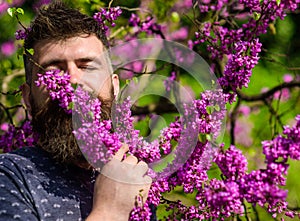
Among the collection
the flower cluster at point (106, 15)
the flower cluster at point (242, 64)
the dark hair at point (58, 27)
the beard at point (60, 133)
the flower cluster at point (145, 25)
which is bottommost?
the beard at point (60, 133)

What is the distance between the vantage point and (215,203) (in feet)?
5.54

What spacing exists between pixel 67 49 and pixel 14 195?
2.06ft

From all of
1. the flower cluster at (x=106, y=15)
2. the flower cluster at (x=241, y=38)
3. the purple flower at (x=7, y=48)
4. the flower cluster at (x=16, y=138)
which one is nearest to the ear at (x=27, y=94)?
the flower cluster at (x=16, y=138)

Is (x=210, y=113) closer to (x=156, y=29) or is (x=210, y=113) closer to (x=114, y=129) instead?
(x=114, y=129)

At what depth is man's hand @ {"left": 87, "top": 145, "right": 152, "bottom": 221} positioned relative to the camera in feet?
6.41

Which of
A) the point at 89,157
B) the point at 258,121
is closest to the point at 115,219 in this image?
the point at 89,157

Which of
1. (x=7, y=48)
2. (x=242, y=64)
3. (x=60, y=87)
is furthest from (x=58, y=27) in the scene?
(x=7, y=48)

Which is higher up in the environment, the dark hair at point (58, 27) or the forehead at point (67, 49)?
the dark hair at point (58, 27)

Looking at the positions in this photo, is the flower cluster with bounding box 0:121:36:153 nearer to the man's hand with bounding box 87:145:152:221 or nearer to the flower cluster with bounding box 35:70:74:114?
the flower cluster with bounding box 35:70:74:114

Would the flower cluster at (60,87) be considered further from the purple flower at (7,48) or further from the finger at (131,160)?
the purple flower at (7,48)

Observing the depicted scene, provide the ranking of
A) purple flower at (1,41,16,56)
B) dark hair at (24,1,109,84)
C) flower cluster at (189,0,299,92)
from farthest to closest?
purple flower at (1,41,16,56)
dark hair at (24,1,109,84)
flower cluster at (189,0,299,92)

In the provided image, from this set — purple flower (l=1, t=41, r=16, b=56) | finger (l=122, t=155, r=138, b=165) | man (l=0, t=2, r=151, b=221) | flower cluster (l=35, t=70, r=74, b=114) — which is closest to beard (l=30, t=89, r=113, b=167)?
man (l=0, t=2, r=151, b=221)

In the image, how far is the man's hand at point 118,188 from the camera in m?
1.96

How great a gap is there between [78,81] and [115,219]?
533 mm
